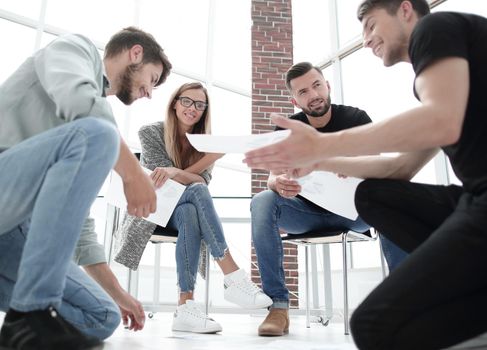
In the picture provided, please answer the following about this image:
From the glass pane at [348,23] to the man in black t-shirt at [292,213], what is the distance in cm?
241

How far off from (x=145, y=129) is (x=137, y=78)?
109 centimetres

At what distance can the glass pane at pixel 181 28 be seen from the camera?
6219 millimetres

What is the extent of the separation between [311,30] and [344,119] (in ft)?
10.5

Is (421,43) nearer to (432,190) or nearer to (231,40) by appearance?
(432,190)

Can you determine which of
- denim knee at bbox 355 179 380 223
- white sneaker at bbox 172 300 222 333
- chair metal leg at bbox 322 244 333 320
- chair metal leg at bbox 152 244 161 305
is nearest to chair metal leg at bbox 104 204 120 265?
chair metal leg at bbox 152 244 161 305

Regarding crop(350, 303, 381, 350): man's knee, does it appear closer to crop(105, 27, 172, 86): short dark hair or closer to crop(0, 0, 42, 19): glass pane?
crop(105, 27, 172, 86): short dark hair

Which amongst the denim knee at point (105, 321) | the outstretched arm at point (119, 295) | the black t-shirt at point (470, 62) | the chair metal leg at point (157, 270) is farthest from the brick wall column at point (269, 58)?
the black t-shirt at point (470, 62)

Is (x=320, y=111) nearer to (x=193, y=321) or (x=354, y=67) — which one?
(x=193, y=321)

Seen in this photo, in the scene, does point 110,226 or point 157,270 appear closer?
point 110,226

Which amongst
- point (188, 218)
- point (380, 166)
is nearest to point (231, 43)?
point (188, 218)

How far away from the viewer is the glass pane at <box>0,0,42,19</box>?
200 inches

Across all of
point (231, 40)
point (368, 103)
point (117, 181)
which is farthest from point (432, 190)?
point (231, 40)

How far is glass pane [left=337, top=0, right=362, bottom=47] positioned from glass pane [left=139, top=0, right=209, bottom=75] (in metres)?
2.28

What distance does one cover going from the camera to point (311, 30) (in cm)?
534
